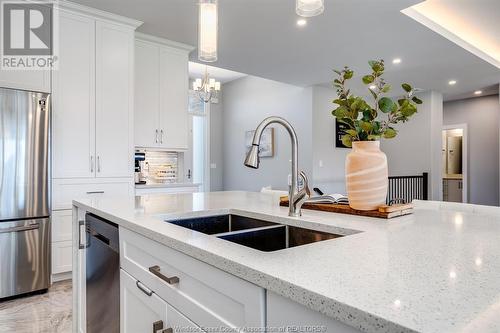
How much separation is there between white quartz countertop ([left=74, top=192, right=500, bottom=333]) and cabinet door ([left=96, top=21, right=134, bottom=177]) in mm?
2312

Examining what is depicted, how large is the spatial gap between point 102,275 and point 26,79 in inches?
88.0

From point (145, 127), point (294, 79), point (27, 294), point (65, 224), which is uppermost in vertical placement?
point (294, 79)

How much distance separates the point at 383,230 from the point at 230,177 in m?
6.32

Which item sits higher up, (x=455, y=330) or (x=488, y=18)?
(x=488, y=18)

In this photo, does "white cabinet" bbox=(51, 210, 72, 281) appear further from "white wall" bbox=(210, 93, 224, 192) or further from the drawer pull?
"white wall" bbox=(210, 93, 224, 192)

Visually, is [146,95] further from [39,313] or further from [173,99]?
[39,313]

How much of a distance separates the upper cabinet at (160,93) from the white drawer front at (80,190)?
0.66 meters

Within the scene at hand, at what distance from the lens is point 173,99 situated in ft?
13.3

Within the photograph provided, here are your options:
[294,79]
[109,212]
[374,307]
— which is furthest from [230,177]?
[374,307]

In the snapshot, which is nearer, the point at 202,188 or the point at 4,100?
the point at 4,100

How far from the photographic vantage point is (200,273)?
2.65ft

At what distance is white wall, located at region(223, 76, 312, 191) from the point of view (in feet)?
19.9

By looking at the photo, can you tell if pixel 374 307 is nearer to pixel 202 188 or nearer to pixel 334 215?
pixel 334 215

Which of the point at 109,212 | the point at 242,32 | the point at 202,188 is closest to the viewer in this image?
the point at 109,212
